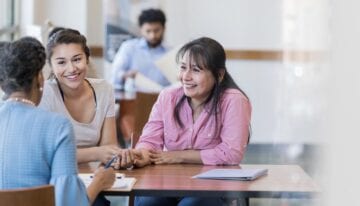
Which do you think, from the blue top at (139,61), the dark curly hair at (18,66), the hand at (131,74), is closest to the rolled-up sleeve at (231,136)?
the dark curly hair at (18,66)

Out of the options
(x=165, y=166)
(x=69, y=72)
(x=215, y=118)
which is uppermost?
(x=69, y=72)

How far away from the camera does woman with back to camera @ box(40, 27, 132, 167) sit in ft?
8.54

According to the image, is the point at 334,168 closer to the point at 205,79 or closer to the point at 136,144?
the point at 205,79

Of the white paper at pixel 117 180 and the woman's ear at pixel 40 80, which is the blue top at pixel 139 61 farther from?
the woman's ear at pixel 40 80

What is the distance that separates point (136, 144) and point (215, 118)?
380 millimetres

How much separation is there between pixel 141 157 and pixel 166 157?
10 centimetres

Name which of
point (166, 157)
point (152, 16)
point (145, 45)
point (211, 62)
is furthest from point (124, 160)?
point (152, 16)

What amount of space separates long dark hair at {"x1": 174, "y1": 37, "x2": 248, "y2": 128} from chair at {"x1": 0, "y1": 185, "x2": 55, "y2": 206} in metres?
1.08

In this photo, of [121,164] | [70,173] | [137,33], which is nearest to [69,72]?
[121,164]

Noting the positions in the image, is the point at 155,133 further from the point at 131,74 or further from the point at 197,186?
the point at 131,74

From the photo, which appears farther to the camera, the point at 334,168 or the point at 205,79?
the point at 205,79

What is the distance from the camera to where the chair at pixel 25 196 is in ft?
5.41

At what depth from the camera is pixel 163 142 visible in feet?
9.00

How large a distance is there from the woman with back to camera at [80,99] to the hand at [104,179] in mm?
379
